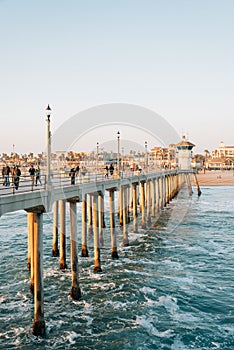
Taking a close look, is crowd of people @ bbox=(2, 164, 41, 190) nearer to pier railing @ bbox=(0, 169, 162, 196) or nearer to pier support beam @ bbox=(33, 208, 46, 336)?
pier railing @ bbox=(0, 169, 162, 196)

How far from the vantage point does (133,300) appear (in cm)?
1381

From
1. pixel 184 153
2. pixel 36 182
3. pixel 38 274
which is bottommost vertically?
pixel 38 274

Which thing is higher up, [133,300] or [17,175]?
[17,175]

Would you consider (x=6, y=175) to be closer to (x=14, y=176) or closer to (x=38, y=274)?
(x=14, y=176)

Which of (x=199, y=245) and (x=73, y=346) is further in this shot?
(x=199, y=245)

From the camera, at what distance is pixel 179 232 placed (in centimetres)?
2723

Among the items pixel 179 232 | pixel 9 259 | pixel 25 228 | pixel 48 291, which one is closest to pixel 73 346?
pixel 48 291

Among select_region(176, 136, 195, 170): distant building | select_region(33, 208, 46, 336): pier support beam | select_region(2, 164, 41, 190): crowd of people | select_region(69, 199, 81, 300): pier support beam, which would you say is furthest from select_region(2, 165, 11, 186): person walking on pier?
select_region(176, 136, 195, 170): distant building

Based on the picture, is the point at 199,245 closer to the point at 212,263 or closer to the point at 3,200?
the point at 212,263

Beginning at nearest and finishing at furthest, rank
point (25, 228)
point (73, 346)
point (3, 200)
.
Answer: point (3, 200) → point (73, 346) → point (25, 228)

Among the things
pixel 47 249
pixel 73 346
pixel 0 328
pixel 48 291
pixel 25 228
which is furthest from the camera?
pixel 25 228

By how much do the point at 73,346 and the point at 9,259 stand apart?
10.0 m

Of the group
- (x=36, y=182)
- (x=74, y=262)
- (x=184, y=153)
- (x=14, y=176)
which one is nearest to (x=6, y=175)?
(x=36, y=182)

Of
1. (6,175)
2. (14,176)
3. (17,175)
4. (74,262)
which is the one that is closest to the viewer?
(14,176)
